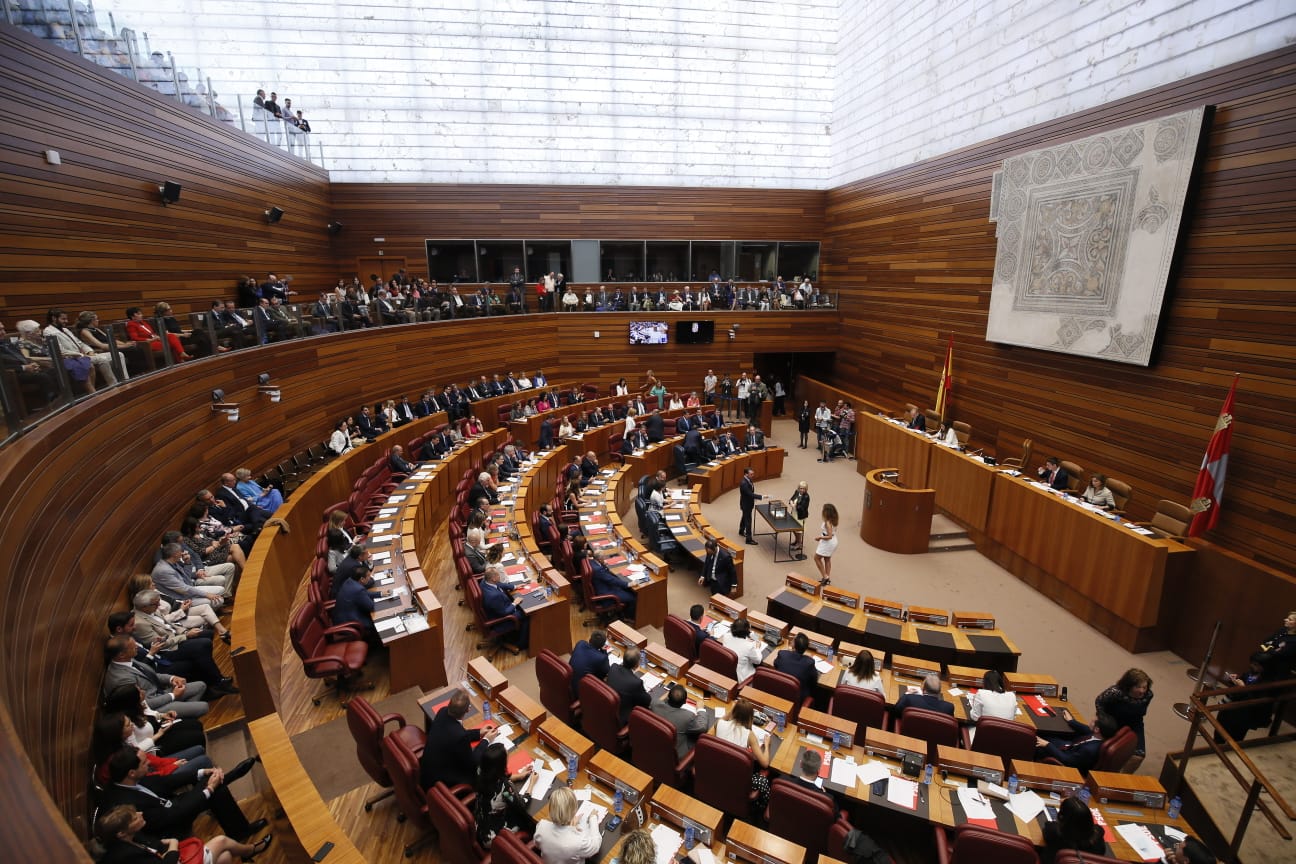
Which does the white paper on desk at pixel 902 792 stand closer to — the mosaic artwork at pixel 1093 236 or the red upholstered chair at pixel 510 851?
the red upholstered chair at pixel 510 851

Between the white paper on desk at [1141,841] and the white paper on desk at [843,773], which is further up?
the white paper on desk at [843,773]

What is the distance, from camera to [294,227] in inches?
536

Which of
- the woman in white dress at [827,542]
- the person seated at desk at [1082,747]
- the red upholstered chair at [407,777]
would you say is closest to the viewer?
the red upholstered chair at [407,777]

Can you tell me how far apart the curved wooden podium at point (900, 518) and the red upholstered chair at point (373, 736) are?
789cm

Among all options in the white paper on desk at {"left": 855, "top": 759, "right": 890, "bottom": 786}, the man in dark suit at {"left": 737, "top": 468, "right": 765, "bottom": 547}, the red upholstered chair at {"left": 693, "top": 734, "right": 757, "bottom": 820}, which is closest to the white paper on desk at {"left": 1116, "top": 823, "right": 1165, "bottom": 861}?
the white paper on desk at {"left": 855, "top": 759, "right": 890, "bottom": 786}

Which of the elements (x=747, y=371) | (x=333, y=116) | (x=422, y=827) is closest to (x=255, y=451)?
(x=422, y=827)

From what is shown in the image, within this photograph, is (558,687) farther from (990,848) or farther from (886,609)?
(886,609)

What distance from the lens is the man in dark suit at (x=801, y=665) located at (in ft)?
16.9

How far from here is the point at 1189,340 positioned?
8.20 meters

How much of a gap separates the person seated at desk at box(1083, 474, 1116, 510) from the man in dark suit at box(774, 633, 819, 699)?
5.98 m

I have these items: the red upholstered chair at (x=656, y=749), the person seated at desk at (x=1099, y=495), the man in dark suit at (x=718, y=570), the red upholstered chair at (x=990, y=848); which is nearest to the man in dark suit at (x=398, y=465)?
the man in dark suit at (x=718, y=570)

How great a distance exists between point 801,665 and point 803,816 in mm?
1526

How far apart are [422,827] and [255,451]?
6253mm

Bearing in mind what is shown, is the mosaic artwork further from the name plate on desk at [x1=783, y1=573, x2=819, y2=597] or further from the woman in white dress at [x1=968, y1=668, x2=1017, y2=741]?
the woman in white dress at [x1=968, y1=668, x2=1017, y2=741]
